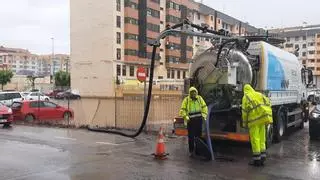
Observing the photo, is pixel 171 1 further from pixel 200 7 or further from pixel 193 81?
pixel 193 81

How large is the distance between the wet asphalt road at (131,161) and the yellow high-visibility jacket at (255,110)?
1010mm

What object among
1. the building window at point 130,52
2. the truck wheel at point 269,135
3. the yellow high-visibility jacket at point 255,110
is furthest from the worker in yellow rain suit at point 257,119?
the building window at point 130,52

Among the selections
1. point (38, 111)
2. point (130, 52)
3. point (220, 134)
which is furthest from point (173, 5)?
point (220, 134)

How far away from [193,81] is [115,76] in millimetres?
68606

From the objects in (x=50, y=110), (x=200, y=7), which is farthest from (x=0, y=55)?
(x=50, y=110)

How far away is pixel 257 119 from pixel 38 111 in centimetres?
1725

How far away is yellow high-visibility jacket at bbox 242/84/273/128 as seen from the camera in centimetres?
1062

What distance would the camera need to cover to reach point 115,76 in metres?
81.5

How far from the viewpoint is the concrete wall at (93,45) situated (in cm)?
8150

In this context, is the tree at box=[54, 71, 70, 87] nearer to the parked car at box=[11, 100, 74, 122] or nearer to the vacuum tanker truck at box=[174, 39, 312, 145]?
the parked car at box=[11, 100, 74, 122]

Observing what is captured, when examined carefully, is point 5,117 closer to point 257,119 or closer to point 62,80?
point 257,119

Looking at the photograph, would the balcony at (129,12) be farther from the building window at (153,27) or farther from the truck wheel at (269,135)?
the truck wheel at (269,135)

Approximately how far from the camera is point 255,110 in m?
10.7

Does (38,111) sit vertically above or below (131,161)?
above
